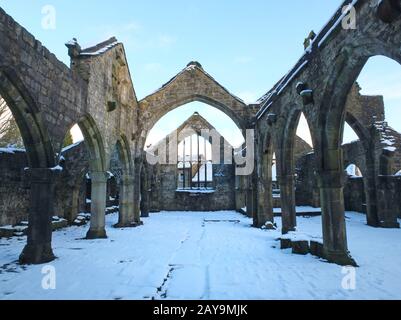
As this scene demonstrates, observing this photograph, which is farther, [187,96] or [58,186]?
[187,96]

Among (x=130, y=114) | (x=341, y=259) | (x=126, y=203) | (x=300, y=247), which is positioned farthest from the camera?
(x=130, y=114)

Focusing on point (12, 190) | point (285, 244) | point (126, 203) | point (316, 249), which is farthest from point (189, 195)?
point (316, 249)

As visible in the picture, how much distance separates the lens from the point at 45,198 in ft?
18.9

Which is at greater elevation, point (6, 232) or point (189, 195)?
point (189, 195)

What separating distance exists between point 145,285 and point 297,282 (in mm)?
2242

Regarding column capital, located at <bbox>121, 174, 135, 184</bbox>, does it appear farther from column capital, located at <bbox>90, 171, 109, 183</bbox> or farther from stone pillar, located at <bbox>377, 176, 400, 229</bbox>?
stone pillar, located at <bbox>377, 176, 400, 229</bbox>

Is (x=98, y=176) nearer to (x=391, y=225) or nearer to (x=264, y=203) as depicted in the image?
(x=264, y=203)

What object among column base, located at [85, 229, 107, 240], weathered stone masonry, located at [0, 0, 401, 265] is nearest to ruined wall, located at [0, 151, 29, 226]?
column base, located at [85, 229, 107, 240]

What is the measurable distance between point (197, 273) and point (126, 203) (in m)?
8.08

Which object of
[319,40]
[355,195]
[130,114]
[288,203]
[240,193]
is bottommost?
[288,203]

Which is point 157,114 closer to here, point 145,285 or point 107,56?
point 107,56

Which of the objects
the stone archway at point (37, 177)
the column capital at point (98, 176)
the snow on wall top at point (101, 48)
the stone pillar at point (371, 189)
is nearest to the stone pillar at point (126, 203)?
the column capital at point (98, 176)

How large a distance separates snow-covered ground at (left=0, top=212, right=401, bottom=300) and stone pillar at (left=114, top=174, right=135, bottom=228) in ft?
14.1

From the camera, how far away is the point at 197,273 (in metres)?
4.86
